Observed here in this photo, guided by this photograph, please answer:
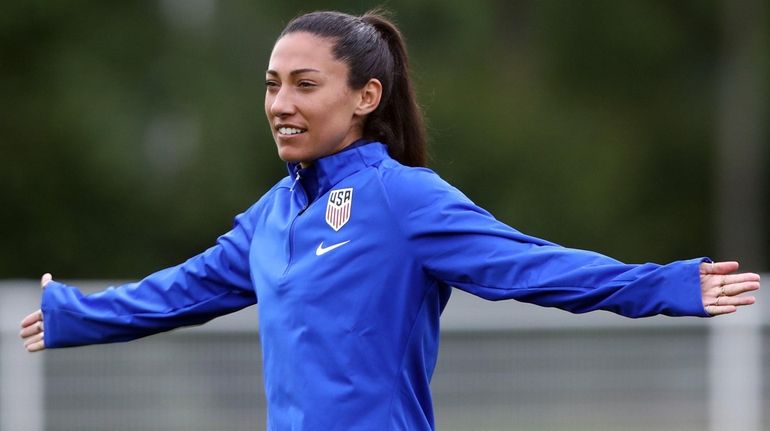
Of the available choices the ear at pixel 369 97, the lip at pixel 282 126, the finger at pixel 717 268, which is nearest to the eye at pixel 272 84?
the lip at pixel 282 126

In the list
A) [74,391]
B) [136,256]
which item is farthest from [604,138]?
[74,391]

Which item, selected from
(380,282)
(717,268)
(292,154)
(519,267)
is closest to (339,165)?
(292,154)

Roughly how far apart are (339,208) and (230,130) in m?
14.9

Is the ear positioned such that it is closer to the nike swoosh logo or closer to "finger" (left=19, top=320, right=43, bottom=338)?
the nike swoosh logo

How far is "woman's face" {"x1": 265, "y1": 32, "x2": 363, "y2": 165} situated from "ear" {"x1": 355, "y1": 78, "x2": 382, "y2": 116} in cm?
4

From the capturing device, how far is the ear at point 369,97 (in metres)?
3.83

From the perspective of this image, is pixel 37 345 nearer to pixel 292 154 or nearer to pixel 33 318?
pixel 33 318

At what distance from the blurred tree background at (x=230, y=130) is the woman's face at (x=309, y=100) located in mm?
12350

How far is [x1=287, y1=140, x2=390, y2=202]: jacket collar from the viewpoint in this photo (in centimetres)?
372

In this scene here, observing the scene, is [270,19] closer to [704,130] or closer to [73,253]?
[73,253]

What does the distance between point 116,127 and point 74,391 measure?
30.5 ft

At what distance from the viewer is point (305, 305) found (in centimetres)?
359

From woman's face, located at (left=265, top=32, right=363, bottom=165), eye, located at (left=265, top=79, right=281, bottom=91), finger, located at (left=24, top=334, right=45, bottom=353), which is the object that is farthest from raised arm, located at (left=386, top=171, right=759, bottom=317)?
finger, located at (left=24, top=334, right=45, bottom=353)

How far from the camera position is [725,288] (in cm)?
323
